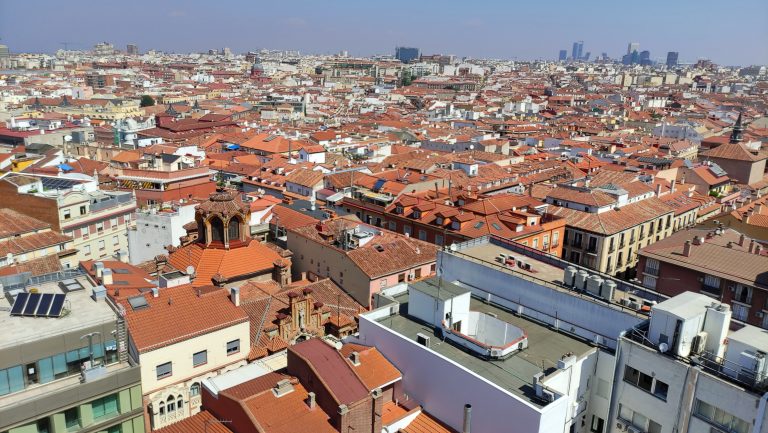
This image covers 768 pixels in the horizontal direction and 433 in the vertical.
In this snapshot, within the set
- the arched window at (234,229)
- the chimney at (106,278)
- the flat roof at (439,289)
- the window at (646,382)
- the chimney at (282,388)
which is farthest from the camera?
the arched window at (234,229)

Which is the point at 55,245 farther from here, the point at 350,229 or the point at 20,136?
the point at 20,136

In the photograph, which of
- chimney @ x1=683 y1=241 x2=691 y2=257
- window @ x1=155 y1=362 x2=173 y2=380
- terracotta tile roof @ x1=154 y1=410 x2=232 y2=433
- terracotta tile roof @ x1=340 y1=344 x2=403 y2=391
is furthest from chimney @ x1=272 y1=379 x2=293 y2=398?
chimney @ x1=683 y1=241 x2=691 y2=257

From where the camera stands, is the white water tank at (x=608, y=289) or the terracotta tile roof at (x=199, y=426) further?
the white water tank at (x=608, y=289)

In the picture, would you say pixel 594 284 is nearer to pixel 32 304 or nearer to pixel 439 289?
pixel 439 289

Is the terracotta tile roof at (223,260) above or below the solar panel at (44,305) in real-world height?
below

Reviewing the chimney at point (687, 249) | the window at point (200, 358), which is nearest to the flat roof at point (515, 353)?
the window at point (200, 358)

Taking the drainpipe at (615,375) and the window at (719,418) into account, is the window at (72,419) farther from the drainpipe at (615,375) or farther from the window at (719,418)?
the window at (719,418)
